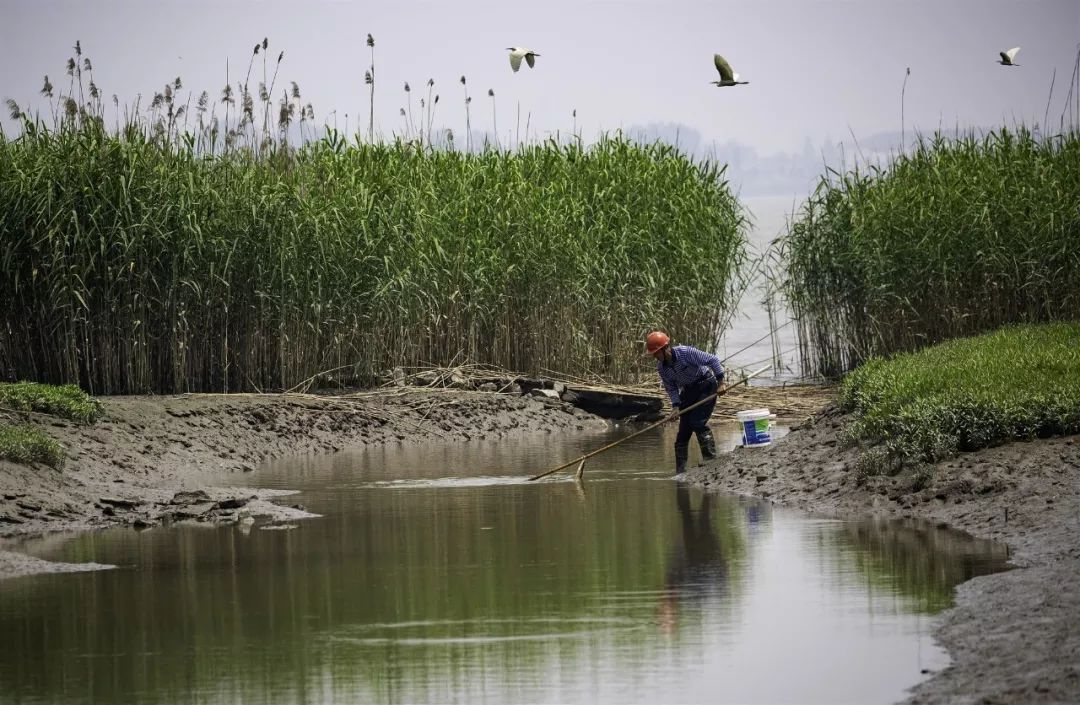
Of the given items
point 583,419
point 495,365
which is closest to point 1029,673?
point 583,419

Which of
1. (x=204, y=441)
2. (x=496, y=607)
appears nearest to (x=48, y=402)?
(x=204, y=441)

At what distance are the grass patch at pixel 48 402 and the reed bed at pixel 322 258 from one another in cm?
214

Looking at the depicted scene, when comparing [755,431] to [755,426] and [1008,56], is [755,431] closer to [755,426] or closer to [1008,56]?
[755,426]

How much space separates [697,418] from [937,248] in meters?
8.03

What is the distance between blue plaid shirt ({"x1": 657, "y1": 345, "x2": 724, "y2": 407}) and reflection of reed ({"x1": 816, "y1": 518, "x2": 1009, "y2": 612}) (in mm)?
3855

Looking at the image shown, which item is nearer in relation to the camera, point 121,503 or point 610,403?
point 121,503

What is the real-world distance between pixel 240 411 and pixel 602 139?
10.2 meters

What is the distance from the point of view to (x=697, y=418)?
15.0 m

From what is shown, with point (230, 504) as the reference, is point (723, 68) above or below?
above

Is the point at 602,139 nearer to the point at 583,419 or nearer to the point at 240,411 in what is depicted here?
the point at 583,419

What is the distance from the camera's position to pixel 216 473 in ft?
51.9

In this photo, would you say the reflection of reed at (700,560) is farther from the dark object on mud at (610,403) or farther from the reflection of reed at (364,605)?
the dark object on mud at (610,403)

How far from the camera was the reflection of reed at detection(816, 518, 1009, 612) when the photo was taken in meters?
8.61

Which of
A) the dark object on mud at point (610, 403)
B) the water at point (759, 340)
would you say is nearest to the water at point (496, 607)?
the dark object on mud at point (610, 403)
